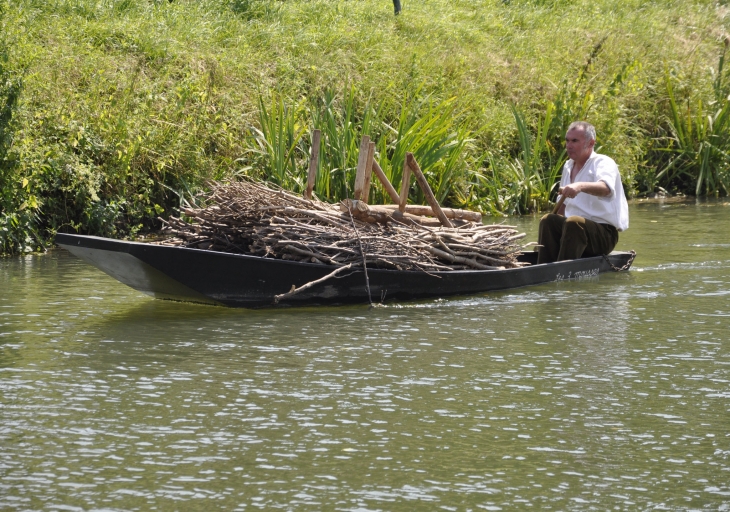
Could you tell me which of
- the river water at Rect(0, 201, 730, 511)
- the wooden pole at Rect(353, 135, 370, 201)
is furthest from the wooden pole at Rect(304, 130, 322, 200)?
the river water at Rect(0, 201, 730, 511)

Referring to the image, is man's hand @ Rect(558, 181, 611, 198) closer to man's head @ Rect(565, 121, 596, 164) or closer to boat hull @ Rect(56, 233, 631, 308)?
man's head @ Rect(565, 121, 596, 164)

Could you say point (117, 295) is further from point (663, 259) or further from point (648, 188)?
point (648, 188)

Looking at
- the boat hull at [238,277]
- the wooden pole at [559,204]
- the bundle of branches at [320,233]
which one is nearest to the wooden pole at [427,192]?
the bundle of branches at [320,233]

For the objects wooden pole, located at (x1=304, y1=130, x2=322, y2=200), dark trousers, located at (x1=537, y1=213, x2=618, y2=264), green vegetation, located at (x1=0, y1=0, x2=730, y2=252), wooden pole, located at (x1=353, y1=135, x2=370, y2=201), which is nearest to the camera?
wooden pole, located at (x1=353, y1=135, x2=370, y2=201)

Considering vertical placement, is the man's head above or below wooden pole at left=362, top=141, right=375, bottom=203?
above

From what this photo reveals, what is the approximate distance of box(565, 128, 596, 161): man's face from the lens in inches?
368

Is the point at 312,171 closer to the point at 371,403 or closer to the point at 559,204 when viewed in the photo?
the point at 559,204

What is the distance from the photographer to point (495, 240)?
9055 millimetres

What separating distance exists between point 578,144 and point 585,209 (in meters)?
0.56

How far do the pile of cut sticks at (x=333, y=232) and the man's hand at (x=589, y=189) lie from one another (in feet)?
2.26

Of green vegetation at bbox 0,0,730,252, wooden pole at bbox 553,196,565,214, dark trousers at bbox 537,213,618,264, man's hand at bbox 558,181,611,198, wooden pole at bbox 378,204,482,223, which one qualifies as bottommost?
dark trousers at bbox 537,213,618,264

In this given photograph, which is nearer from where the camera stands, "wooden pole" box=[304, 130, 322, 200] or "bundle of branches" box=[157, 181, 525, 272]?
"bundle of branches" box=[157, 181, 525, 272]

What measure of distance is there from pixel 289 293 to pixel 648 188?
10.5 metres

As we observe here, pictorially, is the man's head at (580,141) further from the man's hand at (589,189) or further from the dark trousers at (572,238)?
the dark trousers at (572,238)
